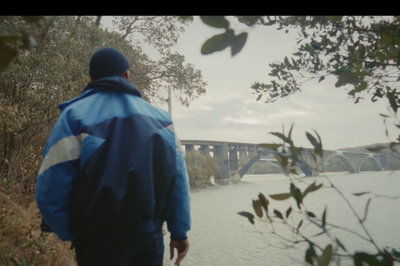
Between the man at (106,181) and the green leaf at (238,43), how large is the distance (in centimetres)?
83

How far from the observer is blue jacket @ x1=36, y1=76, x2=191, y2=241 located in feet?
4.51

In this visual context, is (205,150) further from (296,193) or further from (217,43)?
(217,43)

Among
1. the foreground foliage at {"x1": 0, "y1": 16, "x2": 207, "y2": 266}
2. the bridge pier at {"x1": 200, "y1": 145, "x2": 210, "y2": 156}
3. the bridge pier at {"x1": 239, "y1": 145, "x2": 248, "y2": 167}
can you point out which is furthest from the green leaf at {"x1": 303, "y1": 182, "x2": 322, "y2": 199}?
the bridge pier at {"x1": 200, "y1": 145, "x2": 210, "y2": 156}

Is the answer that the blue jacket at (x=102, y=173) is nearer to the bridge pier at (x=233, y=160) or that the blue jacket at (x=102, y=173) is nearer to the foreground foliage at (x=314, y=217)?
the foreground foliage at (x=314, y=217)

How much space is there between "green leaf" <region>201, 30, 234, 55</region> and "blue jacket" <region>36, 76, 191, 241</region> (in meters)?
0.82

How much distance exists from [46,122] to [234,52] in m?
5.86

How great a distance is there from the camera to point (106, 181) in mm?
1350

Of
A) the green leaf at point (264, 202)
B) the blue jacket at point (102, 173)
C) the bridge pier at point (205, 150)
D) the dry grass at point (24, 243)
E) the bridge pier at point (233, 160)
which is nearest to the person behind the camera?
the green leaf at point (264, 202)

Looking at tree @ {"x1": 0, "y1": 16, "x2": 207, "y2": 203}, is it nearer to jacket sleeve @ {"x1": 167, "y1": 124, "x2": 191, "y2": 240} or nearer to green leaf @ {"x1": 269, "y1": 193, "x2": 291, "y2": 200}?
jacket sleeve @ {"x1": 167, "y1": 124, "x2": 191, "y2": 240}

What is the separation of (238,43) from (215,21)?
7 cm

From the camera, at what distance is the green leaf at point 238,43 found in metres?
0.68

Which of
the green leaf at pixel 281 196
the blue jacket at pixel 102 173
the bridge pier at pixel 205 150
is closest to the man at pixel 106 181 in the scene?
the blue jacket at pixel 102 173

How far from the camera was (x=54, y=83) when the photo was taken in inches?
221
